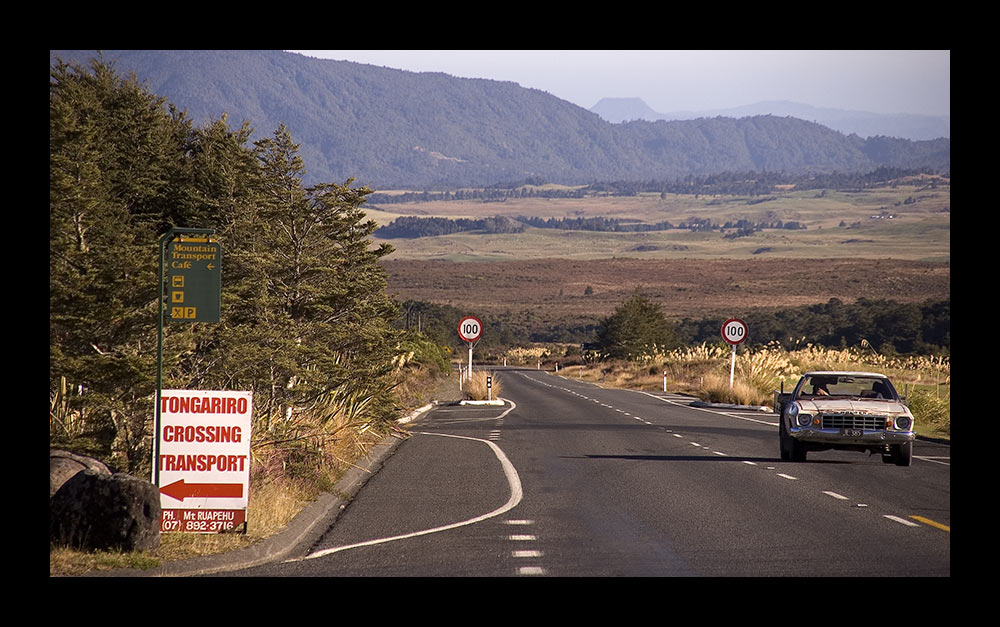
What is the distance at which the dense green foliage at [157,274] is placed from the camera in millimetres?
12969

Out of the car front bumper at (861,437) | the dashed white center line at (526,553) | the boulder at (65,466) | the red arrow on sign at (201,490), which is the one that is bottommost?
the dashed white center line at (526,553)

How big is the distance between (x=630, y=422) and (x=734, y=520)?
1747 cm

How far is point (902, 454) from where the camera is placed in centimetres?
1966

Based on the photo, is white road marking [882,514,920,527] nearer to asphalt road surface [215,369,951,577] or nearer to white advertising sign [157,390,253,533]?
asphalt road surface [215,369,951,577]

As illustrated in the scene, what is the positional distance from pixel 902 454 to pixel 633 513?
739 centimetres

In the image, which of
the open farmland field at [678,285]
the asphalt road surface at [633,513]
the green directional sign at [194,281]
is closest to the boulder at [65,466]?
the green directional sign at [194,281]

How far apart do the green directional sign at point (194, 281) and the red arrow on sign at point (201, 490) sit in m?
1.67

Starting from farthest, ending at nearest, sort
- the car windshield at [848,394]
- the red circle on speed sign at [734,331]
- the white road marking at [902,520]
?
1. the red circle on speed sign at [734,331]
2. the car windshield at [848,394]
3. the white road marking at [902,520]

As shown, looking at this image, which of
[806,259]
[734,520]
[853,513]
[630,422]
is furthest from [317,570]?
[806,259]

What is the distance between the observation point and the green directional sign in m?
12.1

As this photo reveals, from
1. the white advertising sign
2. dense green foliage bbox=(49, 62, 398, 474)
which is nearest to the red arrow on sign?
the white advertising sign

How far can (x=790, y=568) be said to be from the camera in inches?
417

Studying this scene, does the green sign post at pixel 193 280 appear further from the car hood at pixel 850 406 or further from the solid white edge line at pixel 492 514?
the car hood at pixel 850 406
